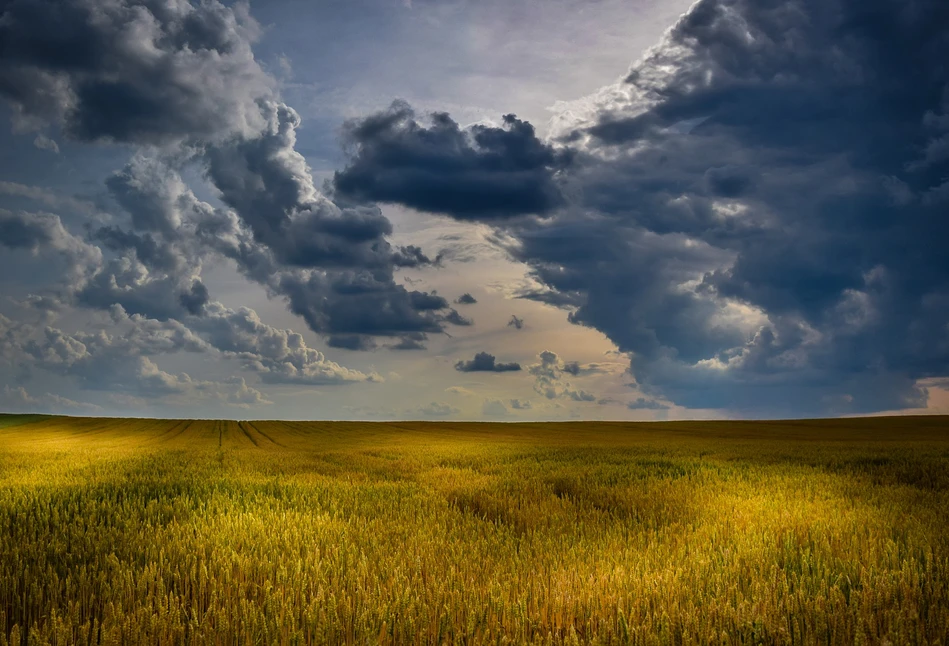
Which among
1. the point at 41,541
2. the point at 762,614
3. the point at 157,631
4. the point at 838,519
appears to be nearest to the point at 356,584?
the point at 157,631

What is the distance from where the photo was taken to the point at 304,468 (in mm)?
15906

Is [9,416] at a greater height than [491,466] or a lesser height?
lesser

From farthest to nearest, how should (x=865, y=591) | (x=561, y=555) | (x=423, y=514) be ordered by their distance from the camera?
(x=423, y=514) → (x=561, y=555) → (x=865, y=591)

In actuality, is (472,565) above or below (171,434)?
above

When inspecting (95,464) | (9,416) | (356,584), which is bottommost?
(9,416)

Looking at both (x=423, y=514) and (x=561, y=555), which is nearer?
(x=561, y=555)

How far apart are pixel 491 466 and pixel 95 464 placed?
37.4ft

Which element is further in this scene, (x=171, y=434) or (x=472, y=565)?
(x=171, y=434)

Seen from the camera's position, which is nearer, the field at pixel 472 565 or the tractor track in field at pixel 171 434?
the field at pixel 472 565

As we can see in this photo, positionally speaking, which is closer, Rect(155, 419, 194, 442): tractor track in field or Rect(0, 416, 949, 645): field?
Rect(0, 416, 949, 645): field

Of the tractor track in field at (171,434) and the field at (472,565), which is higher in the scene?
the field at (472,565)

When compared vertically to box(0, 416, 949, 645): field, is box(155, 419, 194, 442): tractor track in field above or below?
below

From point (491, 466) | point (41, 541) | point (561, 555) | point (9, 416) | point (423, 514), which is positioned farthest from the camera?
point (9, 416)

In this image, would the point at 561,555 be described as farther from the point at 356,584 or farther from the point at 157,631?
the point at 157,631
